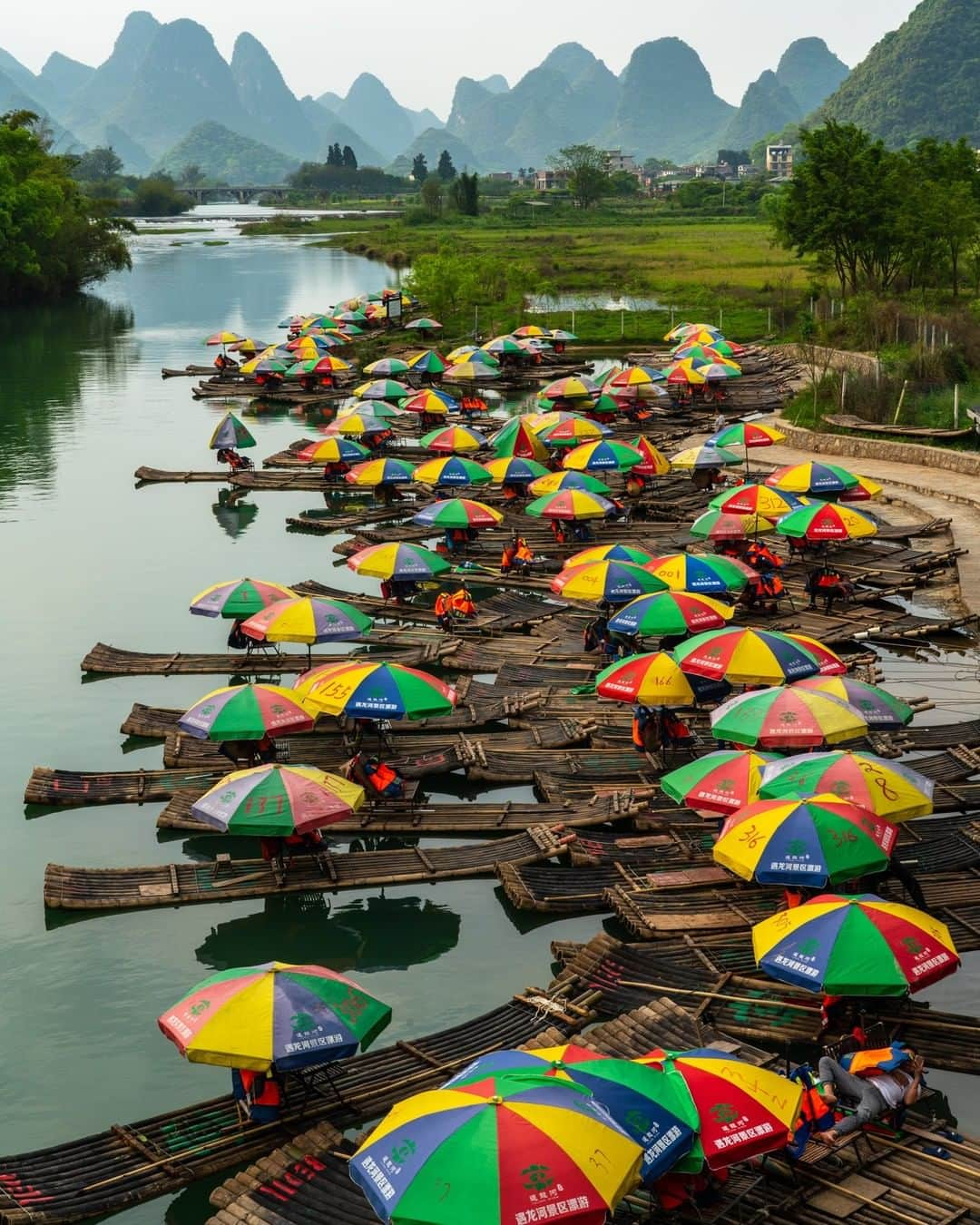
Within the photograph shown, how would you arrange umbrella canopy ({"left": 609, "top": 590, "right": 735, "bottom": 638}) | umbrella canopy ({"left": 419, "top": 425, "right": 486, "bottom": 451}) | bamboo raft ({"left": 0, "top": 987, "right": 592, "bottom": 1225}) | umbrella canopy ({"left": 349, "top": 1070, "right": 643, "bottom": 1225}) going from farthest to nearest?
1. umbrella canopy ({"left": 419, "top": 425, "right": 486, "bottom": 451})
2. umbrella canopy ({"left": 609, "top": 590, "right": 735, "bottom": 638})
3. bamboo raft ({"left": 0, "top": 987, "right": 592, "bottom": 1225})
4. umbrella canopy ({"left": 349, "top": 1070, "right": 643, "bottom": 1225})

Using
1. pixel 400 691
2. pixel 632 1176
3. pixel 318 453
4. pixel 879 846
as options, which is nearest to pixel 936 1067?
pixel 879 846

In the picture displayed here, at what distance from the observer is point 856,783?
17.5 metres

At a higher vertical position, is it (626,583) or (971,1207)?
(626,583)

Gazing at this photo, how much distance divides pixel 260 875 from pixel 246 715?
256 cm

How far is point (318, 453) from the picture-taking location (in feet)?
144

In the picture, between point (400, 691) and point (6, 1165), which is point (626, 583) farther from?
point (6, 1165)

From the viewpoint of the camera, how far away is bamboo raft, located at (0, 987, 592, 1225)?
43.9ft

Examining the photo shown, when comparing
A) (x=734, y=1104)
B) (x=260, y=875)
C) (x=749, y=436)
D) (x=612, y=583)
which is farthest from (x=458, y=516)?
(x=734, y=1104)

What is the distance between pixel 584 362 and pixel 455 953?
55.9m

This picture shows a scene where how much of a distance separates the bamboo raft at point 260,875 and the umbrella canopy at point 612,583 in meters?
6.66

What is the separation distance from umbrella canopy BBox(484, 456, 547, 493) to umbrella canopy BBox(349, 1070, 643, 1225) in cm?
2737

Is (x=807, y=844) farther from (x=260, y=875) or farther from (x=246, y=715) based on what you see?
(x=246, y=715)

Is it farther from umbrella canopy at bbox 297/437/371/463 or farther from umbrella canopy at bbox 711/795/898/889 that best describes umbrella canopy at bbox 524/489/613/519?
umbrella canopy at bbox 711/795/898/889

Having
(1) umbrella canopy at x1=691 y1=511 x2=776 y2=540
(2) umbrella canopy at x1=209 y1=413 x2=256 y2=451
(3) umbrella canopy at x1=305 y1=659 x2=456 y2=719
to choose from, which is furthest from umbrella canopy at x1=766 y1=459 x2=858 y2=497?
(2) umbrella canopy at x1=209 y1=413 x2=256 y2=451
